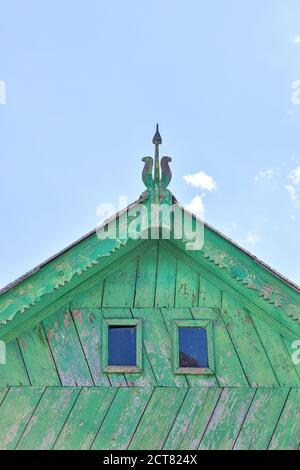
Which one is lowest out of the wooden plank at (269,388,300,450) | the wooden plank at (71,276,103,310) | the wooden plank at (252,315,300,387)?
the wooden plank at (269,388,300,450)

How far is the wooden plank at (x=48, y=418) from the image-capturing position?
610 cm

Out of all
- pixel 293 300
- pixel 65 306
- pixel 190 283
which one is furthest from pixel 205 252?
pixel 65 306

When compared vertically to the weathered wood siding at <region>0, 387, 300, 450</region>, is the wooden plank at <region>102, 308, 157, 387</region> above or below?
above

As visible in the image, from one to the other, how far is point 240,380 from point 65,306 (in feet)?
5.51

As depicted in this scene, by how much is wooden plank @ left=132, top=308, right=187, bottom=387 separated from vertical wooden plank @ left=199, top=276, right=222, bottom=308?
422 millimetres

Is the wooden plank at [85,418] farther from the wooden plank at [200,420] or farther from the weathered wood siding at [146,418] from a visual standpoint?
the wooden plank at [200,420]

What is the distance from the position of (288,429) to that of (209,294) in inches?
53.2

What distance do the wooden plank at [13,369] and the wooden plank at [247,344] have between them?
6.02ft

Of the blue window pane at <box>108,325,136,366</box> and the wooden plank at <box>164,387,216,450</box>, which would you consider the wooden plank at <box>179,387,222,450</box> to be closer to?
the wooden plank at <box>164,387,216,450</box>

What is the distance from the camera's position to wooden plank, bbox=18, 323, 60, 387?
6.27 meters

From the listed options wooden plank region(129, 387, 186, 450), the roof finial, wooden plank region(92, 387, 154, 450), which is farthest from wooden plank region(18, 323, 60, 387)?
the roof finial

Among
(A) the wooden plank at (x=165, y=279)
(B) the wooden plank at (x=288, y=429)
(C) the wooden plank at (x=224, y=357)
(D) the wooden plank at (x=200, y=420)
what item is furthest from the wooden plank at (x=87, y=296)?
(B) the wooden plank at (x=288, y=429)

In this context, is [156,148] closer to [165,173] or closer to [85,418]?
[165,173]
